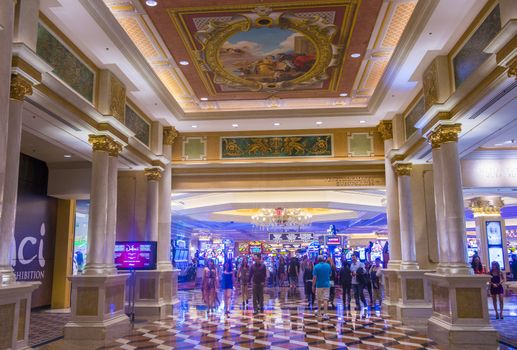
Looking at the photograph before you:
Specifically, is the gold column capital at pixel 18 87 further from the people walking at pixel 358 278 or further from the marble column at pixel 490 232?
the marble column at pixel 490 232

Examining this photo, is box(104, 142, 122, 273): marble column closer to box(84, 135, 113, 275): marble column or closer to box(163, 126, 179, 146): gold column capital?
box(84, 135, 113, 275): marble column

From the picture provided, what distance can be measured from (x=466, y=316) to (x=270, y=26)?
16.6 feet

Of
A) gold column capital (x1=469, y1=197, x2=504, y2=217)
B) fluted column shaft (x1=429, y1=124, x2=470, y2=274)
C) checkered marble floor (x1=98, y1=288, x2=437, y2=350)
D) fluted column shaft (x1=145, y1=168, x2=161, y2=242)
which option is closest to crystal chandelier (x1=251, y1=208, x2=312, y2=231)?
gold column capital (x1=469, y1=197, x2=504, y2=217)

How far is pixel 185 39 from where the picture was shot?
7.29 m

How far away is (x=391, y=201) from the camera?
34.2 ft

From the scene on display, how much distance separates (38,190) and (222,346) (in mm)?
6851

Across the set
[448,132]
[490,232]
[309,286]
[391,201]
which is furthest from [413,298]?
[490,232]

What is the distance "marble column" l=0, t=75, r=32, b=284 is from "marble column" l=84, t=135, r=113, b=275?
2649 mm

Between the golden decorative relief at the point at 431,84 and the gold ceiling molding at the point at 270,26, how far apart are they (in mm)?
1479

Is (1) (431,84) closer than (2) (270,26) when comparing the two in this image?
No

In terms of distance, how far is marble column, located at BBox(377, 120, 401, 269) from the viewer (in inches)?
403

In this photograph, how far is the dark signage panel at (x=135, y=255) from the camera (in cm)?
910

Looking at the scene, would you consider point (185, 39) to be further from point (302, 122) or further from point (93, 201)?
point (302, 122)

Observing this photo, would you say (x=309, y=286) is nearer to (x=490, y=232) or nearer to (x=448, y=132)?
(x=448, y=132)
